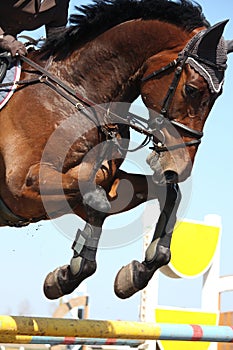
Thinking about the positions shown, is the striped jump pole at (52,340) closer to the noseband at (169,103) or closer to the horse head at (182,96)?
the horse head at (182,96)

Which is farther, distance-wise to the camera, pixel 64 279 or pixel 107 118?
pixel 107 118

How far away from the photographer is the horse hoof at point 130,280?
4.02 m

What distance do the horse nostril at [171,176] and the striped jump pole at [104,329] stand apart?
782 mm

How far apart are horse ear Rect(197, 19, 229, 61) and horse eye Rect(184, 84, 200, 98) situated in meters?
0.21

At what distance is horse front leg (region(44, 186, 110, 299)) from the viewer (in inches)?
149

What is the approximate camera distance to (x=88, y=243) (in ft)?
12.5

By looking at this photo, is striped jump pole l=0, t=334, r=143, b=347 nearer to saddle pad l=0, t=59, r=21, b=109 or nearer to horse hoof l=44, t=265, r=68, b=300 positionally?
horse hoof l=44, t=265, r=68, b=300

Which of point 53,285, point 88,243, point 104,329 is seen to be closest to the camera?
point 104,329

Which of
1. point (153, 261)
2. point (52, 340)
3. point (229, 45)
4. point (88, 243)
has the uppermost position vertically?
point (229, 45)

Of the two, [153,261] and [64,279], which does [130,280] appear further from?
[64,279]

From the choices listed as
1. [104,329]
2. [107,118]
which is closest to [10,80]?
[107,118]

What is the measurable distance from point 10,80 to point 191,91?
1.05 meters

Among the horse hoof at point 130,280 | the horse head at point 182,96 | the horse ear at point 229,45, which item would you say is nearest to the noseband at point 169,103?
the horse head at point 182,96

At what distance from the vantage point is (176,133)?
3.97 m
